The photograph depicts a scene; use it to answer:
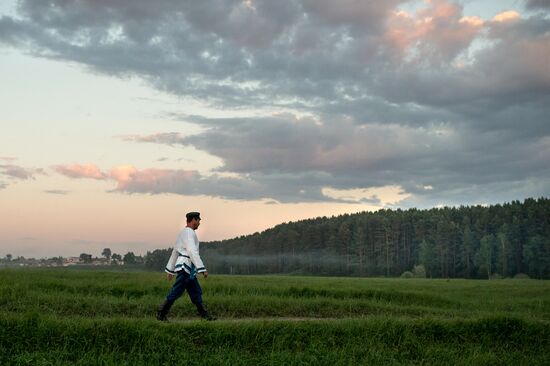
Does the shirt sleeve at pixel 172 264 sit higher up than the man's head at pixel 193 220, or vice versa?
the man's head at pixel 193 220

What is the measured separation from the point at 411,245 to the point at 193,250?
405 ft

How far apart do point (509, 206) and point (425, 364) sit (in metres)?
120

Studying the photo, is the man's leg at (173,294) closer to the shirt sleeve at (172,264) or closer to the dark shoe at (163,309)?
the dark shoe at (163,309)

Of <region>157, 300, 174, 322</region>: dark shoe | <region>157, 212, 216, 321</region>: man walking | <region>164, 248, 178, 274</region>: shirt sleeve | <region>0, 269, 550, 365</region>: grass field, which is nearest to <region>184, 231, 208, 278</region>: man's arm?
<region>157, 212, 216, 321</region>: man walking

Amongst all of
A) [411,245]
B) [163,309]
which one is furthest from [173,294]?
[411,245]

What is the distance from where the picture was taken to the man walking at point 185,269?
14180 mm

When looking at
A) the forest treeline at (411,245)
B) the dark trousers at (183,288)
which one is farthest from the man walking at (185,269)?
the forest treeline at (411,245)

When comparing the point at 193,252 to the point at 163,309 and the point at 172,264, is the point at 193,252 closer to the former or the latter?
the point at 172,264

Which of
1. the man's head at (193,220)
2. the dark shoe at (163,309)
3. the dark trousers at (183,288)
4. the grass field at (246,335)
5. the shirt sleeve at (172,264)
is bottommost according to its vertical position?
the grass field at (246,335)

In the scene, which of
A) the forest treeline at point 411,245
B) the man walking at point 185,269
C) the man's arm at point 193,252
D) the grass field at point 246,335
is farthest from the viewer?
the forest treeline at point 411,245

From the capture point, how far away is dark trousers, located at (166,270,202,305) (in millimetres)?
14133

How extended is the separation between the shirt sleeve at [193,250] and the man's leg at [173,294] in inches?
19.0

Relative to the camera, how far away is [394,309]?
63.9ft

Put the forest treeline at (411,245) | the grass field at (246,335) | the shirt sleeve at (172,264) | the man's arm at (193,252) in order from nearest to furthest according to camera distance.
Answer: the grass field at (246,335) < the man's arm at (193,252) < the shirt sleeve at (172,264) < the forest treeline at (411,245)
